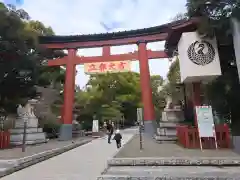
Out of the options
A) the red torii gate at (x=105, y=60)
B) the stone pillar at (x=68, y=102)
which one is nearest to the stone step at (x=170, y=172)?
the red torii gate at (x=105, y=60)

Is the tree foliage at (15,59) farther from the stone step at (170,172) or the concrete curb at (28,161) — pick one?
the stone step at (170,172)

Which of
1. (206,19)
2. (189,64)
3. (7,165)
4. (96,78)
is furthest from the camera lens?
(96,78)

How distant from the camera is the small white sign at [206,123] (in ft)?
29.7

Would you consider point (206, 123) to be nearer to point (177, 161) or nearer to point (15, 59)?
point (177, 161)

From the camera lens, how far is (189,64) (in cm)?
991

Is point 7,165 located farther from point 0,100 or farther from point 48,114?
point 48,114

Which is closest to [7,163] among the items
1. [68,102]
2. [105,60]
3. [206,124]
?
[206,124]

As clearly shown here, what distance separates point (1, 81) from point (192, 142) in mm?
10236

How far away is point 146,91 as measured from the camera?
60.8ft

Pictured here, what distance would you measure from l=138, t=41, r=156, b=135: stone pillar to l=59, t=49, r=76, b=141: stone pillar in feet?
17.9

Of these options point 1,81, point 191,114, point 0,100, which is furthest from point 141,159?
point 0,100

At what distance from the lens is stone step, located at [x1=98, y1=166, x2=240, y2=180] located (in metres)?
5.68

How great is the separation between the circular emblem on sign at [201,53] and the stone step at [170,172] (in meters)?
4.64

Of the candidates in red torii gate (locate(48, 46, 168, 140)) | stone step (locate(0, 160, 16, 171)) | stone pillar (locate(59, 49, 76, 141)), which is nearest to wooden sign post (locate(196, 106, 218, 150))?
stone step (locate(0, 160, 16, 171))
